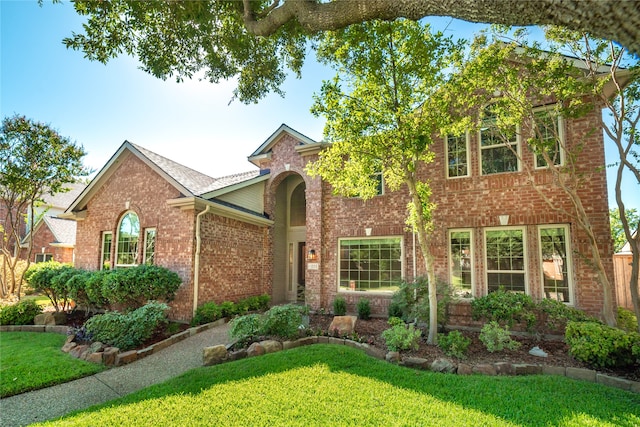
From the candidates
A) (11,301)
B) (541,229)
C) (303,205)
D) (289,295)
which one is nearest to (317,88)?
(541,229)

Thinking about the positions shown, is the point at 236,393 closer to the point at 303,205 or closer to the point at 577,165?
the point at 577,165

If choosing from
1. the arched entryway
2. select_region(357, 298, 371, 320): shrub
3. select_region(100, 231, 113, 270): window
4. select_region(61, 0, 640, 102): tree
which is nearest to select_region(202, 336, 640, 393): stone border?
select_region(357, 298, 371, 320): shrub

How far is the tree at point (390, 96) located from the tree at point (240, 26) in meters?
1.05

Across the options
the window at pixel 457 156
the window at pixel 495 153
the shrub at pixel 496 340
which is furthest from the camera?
the window at pixel 457 156

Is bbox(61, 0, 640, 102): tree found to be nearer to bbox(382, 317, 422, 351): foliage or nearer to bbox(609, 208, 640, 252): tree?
bbox(382, 317, 422, 351): foliage

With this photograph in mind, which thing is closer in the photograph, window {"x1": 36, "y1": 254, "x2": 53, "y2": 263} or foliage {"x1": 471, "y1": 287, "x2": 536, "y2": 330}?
foliage {"x1": 471, "y1": 287, "x2": 536, "y2": 330}

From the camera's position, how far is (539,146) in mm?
6984

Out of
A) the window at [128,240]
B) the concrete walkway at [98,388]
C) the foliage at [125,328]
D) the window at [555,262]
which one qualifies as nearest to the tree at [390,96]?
the window at [555,262]

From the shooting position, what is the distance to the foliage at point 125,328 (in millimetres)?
6809

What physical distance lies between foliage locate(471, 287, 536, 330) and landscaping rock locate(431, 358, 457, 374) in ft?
7.84

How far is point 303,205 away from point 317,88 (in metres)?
7.87

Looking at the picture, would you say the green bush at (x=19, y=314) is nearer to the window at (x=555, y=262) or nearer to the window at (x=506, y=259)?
the window at (x=506, y=259)

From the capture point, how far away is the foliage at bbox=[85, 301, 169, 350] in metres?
6.81

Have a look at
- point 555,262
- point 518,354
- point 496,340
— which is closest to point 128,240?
point 496,340
